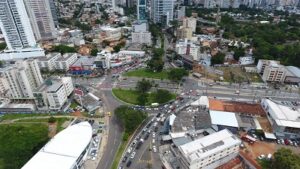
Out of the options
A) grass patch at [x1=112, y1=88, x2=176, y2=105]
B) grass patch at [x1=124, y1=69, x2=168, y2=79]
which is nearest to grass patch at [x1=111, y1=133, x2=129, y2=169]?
grass patch at [x1=112, y1=88, x2=176, y2=105]

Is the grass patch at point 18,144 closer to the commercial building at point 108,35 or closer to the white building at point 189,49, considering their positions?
the white building at point 189,49

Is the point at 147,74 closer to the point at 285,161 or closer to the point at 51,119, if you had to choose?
the point at 51,119

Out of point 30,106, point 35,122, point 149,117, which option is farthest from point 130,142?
point 30,106

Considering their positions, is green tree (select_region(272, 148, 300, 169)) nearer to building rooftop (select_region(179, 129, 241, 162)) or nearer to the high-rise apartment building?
building rooftop (select_region(179, 129, 241, 162))

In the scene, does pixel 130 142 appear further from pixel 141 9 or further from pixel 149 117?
pixel 141 9

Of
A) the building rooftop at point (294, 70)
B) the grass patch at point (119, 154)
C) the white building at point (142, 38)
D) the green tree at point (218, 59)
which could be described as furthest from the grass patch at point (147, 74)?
the building rooftop at point (294, 70)
